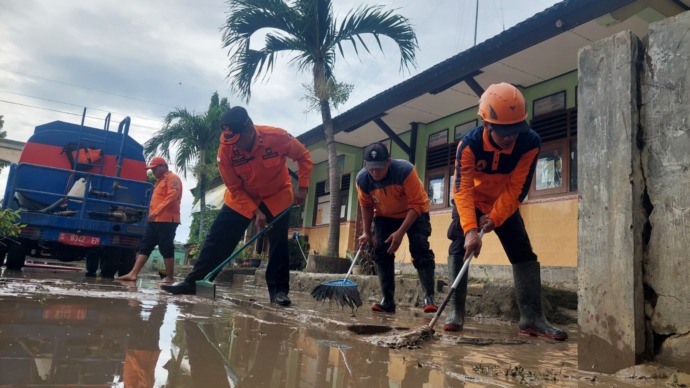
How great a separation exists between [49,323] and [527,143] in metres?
2.75

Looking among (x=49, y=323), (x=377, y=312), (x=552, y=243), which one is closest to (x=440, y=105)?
(x=552, y=243)

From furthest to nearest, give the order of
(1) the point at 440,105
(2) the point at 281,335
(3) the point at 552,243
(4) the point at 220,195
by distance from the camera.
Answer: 1. (4) the point at 220,195
2. (1) the point at 440,105
3. (3) the point at 552,243
4. (2) the point at 281,335

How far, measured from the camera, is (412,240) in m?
4.14

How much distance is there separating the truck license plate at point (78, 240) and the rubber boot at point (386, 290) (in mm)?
4264

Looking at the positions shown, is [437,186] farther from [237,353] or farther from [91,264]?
[237,353]

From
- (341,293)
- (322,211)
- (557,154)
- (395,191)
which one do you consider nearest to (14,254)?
(341,293)

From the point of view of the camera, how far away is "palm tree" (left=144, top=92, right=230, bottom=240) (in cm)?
1845

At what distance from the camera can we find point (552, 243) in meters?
6.61

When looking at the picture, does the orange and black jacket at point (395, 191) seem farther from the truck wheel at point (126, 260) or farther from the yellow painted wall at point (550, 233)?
the truck wheel at point (126, 260)

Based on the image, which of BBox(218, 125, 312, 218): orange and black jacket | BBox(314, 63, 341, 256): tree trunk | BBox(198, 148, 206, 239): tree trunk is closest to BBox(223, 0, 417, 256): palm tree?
BBox(314, 63, 341, 256): tree trunk

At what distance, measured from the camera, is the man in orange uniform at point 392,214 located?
13.1 ft

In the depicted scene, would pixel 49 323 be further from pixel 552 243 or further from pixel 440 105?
pixel 440 105

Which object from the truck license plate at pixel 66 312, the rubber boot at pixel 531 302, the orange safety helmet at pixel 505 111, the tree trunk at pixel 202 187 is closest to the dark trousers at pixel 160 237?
the truck license plate at pixel 66 312

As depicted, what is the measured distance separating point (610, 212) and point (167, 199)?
547 centimetres
